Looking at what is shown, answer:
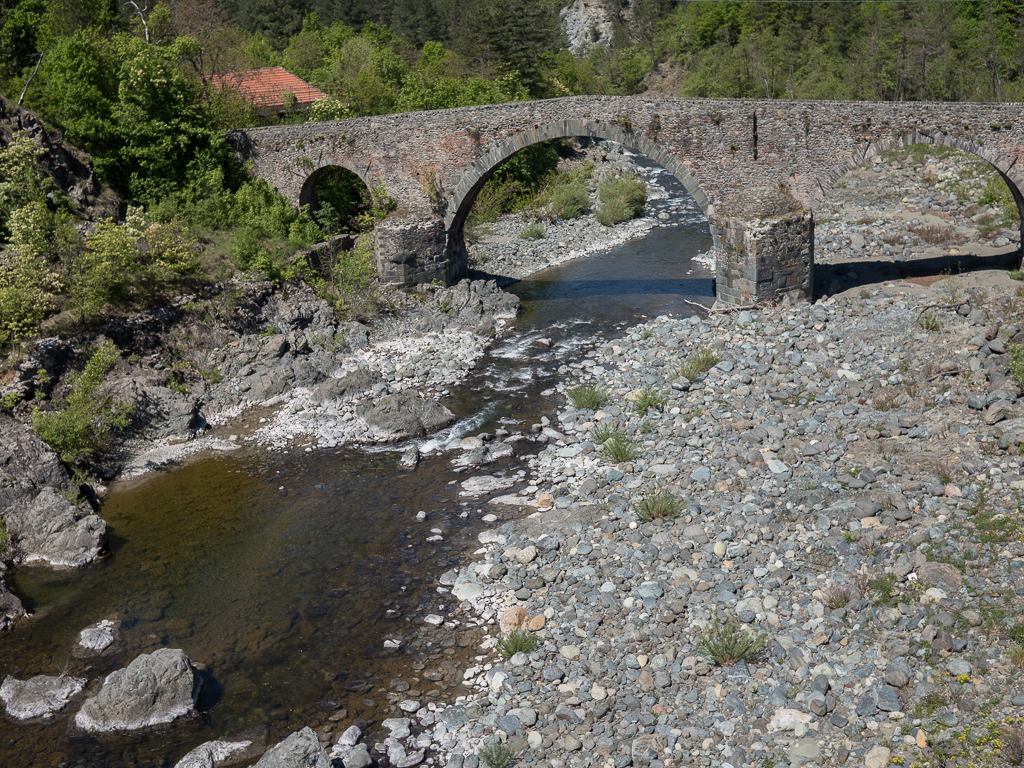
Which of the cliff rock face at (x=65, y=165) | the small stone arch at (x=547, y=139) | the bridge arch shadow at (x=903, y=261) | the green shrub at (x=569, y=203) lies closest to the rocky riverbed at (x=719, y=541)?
the bridge arch shadow at (x=903, y=261)

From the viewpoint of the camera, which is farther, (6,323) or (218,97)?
(218,97)

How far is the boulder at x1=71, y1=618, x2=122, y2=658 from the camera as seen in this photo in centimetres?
1034

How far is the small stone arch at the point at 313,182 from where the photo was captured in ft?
77.0

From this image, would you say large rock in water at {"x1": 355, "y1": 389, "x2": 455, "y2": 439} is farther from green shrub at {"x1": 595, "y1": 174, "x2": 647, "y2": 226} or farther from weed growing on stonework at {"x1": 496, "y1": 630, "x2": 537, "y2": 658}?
green shrub at {"x1": 595, "y1": 174, "x2": 647, "y2": 226}

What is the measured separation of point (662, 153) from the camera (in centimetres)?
2036

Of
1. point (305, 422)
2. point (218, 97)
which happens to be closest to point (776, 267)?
point (305, 422)

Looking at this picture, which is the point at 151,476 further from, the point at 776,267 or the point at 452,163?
the point at 776,267

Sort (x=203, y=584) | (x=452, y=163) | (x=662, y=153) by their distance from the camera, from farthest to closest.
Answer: (x=452, y=163)
(x=662, y=153)
(x=203, y=584)

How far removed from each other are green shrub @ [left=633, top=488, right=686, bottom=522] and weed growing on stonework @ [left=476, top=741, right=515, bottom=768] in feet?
13.7

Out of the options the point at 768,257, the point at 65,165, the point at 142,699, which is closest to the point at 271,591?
the point at 142,699

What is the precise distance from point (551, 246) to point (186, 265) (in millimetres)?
12747

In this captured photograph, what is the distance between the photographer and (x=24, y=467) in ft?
44.8

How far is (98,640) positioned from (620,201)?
966 inches

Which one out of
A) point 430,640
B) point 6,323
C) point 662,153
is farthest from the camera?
point 662,153
